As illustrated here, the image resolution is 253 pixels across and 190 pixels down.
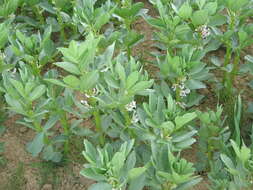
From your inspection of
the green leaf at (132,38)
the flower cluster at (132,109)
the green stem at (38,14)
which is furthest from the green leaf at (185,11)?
the green stem at (38,14)

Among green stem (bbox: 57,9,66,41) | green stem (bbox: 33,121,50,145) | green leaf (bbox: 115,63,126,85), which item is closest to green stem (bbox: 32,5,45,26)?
green stem (bbox: 57,9,66,41)

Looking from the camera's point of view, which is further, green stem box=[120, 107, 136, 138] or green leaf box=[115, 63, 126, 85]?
green stem box=[120, 107, 136, 138]

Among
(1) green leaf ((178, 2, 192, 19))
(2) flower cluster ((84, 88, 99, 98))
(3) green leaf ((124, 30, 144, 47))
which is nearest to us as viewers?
(2) flower cluster ((84, 88, 99, 98))

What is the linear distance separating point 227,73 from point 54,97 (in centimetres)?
106

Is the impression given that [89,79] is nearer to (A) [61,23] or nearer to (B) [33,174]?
(B) [33,174]

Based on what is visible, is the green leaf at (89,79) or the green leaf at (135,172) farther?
the green leaf at (89,79)

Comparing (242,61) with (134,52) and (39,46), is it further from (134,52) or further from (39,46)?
(39,46)

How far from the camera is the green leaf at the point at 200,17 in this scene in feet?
8.05

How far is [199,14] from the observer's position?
2471 millimetres

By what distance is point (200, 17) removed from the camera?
2498mm

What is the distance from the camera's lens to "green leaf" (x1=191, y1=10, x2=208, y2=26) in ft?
8.05

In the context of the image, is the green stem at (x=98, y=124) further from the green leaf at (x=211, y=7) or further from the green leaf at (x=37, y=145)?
the green leaf at (x=211, y=7)

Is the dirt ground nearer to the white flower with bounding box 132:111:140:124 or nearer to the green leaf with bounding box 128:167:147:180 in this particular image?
the white flower with bounding box 132:111:140:124

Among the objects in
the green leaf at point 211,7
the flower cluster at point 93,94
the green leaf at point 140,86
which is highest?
the green leaf at point 211,7
